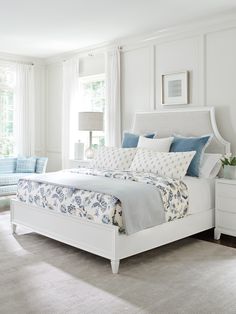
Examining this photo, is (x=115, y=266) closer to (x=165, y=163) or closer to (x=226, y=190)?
(x=165, y=163)

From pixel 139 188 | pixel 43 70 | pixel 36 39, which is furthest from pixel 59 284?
pixel 43 70

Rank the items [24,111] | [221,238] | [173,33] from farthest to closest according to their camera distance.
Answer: [24,111]
[173,33]
[221,238]

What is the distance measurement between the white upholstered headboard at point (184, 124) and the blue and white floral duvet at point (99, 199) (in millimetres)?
965

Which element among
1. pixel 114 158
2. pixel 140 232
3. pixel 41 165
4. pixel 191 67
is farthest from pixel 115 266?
pixel 41 165

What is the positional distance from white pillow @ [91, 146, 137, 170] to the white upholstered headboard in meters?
0.71

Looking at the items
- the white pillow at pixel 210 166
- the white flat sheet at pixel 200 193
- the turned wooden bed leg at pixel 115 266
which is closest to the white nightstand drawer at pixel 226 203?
the white flat sheet at pixel 200 193

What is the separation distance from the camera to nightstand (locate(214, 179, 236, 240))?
3.97 metres

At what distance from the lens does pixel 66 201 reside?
11.7ft

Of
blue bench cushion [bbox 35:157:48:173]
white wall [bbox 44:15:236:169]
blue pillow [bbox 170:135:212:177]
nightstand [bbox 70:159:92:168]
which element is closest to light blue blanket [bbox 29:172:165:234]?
blue pillow [bbox 170:135:212:177]

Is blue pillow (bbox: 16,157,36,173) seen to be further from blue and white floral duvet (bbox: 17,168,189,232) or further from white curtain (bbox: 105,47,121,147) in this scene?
blue and white floral duvet (bbox: 17,168,189,232)

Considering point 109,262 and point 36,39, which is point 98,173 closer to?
point 109,262

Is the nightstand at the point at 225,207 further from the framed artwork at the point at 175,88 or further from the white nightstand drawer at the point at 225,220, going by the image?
the framed artwork at the point at 175,88

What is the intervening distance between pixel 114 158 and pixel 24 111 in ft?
10.0

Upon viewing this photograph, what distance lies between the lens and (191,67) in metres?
4.84
